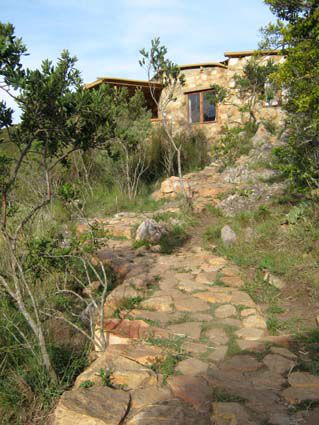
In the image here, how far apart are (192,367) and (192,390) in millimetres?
279

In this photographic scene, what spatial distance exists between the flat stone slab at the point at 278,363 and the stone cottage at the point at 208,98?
33.6 feet

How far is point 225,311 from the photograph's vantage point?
3750 mm

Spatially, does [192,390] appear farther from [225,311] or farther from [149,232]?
[149,232]

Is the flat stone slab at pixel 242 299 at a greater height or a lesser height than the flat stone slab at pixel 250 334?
greater

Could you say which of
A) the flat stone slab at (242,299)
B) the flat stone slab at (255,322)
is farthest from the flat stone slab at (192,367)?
the flat stone slab at (242,299)

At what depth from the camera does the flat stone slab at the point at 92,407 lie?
2145 millimetres

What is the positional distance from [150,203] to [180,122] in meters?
6.19

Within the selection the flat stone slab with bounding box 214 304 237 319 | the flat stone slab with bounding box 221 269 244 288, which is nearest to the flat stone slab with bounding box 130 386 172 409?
the flat stone slab with bounding box 214 304 237 319

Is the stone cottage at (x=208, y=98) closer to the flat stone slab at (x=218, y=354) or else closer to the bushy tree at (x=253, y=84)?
the bushy tree at (x=253, y=84)

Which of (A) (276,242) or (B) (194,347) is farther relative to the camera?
(A) (276,242)

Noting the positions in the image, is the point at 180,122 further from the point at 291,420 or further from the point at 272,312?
the point at 291,420

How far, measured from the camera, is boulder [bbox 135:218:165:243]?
6000 millimetres

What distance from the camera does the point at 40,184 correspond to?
7961 mm

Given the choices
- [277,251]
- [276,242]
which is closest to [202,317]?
[277,251]
